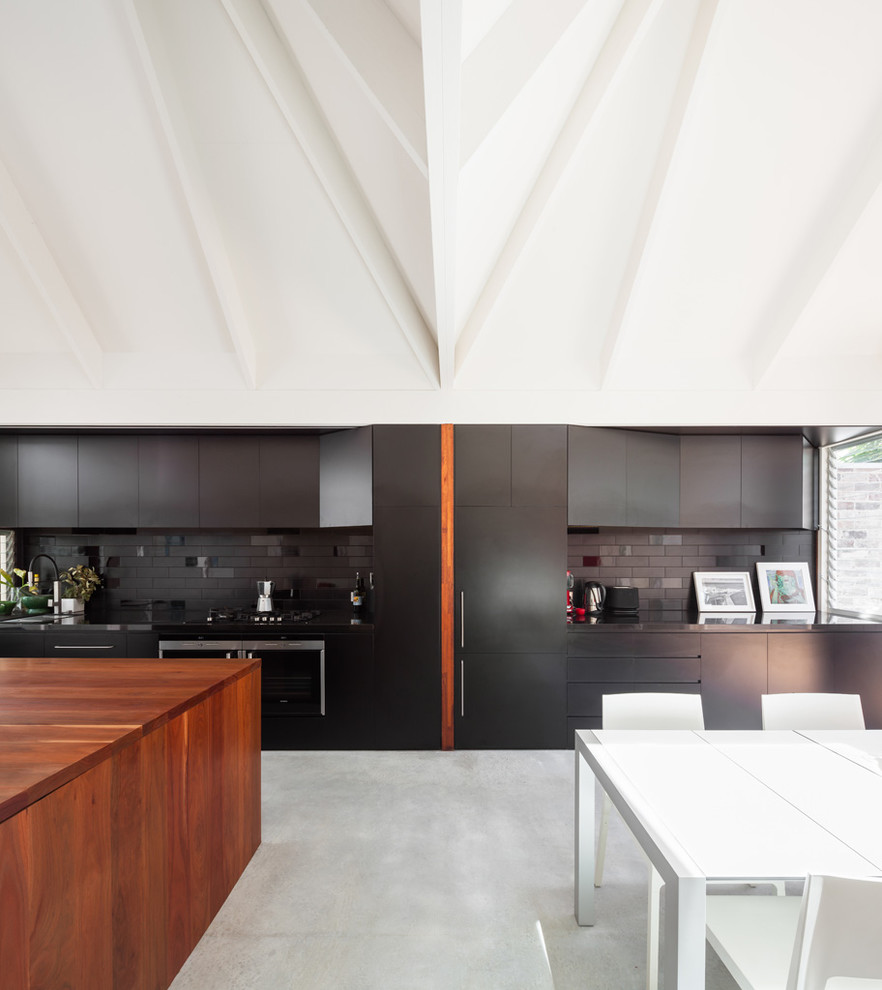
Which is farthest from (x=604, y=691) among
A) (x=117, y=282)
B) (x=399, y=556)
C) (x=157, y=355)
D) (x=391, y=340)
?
(x=117, y=282)

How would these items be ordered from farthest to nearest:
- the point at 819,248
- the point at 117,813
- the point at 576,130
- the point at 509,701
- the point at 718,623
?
the point at 718,623 → the point at 509,701 → the point at 819,248 → the point at 576,130 → the point at 117,813

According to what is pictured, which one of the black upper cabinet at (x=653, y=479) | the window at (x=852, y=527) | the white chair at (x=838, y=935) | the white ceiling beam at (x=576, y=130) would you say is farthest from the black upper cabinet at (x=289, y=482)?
the window at (x=852, y=527)

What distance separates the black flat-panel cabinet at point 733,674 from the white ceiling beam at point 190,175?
3853 mm

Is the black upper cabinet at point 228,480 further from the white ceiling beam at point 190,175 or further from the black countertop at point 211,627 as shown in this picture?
the black countertop at point 211,627

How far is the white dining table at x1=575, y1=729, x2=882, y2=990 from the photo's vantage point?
1562mm

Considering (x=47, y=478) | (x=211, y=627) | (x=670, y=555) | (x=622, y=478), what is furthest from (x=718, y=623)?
(x=47, y=478)

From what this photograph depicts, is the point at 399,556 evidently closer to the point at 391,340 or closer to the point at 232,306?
the point at 391,340

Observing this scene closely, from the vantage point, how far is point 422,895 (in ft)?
9.14

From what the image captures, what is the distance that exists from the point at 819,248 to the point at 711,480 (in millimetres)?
1848

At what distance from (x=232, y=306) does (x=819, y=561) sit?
5060 mm

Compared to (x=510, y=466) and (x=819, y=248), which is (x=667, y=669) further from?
(x=819, y=248)

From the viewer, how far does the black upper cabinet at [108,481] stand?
4938 mm

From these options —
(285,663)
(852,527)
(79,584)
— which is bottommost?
(285,663)

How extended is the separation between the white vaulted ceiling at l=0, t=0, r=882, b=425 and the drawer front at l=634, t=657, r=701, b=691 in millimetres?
1728
